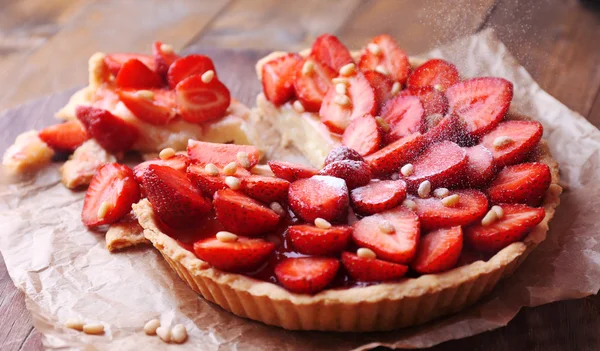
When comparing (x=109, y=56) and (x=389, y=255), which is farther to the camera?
(x=109, y=56)

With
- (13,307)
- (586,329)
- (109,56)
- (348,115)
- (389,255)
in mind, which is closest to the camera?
(389,255)

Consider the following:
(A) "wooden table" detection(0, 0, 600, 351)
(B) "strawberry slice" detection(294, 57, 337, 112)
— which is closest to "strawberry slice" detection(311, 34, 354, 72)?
(B) "strawberry slice" detection(294, 57, 337, 112)

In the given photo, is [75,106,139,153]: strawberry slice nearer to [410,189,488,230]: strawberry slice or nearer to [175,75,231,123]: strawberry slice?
[175,75,231,123]: strawberry slice

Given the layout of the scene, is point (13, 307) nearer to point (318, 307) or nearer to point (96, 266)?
point (96, 266)

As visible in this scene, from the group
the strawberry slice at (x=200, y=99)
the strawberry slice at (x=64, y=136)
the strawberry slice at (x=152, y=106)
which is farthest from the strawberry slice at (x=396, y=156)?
the strawberry slice at (x=64, y=136)

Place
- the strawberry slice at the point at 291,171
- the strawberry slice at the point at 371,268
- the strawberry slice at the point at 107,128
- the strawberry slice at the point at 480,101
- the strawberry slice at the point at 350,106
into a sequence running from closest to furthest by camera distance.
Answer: the strawberry slice at the point at 371,268 → the strawberry slice at the point at 291,171 → the strawberry slice at the point at 480,101 → the strawberry slice at the point at 350,106 → the strawberry slice at the point at 107,128

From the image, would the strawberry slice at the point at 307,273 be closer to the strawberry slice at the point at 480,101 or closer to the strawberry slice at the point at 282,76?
the strawberry slice at the point at 480,101

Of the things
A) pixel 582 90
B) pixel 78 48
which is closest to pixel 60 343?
pixel 78 48
